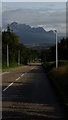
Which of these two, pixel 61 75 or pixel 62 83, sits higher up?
pixel 61 75

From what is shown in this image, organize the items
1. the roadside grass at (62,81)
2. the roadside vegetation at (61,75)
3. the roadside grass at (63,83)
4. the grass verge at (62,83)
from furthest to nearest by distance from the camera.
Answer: the roadside vegetation at (61,75) → the roadside grass at (62,81) → the roadside grass at (63,83) → the grass verge at (62,83)

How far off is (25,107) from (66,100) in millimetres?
2450

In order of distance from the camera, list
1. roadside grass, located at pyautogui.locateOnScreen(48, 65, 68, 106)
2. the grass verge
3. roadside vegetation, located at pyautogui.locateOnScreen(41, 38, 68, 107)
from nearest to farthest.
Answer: the grass verge → roadside grass, located at pyautogui.locateOnScreen(48, 65, 68, 106) → roadside vegetation, located at pyautogui.locateOnScreen(41, 38, 68, 107)

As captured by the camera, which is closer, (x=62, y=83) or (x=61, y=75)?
(x=62, y=83)

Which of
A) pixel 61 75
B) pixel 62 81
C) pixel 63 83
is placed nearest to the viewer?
pixel 63 83

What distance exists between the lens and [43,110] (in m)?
13.1

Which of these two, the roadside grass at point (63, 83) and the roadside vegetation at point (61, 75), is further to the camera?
the roadside vegetation at point (61, 75)

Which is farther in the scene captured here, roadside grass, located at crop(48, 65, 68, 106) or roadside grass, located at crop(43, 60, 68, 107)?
roadside grass, located at crop(43, 60, 68, 107)

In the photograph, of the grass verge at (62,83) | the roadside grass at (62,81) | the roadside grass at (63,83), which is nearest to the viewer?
the grass verge at (62,83)

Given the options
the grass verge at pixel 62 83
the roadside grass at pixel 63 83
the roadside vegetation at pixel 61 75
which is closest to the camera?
the grass verge at pixel 62 83

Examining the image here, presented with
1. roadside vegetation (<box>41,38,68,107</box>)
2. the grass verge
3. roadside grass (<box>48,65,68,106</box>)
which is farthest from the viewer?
roadside vegetation (<box>41,38,68,107</box>)

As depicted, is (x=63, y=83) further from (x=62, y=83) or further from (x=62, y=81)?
(x=62, y=81)

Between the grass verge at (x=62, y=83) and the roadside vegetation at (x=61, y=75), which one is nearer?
the grass verge at (x=62, y=83)

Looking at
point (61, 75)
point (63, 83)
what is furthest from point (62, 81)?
point (61, 75)
